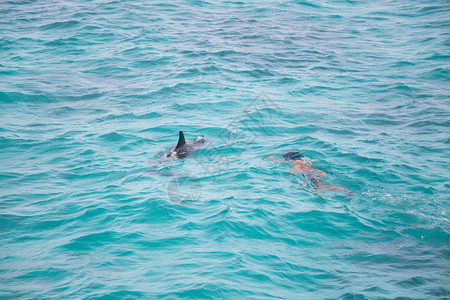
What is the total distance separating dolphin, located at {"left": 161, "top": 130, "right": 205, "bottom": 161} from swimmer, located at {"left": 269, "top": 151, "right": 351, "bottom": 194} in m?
2.74

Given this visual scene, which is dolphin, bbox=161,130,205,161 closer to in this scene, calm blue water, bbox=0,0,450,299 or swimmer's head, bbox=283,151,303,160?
calm blue water, bbox=0,0,450,299

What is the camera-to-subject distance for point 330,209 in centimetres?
946

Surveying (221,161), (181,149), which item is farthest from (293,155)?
(181,149)

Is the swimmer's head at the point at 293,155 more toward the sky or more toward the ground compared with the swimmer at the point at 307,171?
more toward the sky

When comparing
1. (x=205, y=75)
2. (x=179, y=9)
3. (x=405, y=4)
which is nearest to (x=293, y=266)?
(x=205, y=75)

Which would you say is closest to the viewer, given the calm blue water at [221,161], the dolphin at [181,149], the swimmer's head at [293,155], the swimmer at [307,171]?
the calm blue water at [221,161]

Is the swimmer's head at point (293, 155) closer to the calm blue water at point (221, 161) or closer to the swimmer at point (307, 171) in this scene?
the swimmer at point (307, 171)

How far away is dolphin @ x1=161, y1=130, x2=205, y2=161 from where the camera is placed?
38.0ft

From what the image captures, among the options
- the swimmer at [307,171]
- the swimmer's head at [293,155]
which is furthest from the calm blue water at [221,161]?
the swimmer's head at [293,155]

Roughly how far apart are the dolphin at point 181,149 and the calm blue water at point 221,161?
0.29m

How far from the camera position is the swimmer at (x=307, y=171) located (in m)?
10.2

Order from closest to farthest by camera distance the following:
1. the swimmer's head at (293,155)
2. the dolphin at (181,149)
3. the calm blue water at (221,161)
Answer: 1. the calm blue water at (221,161)
2. the swimmer's head at (293,155)
3. the dolphin at (181,149)

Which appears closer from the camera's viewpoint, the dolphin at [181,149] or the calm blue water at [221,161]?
the calm blue water at [221,161]

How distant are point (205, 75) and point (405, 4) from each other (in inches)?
756
